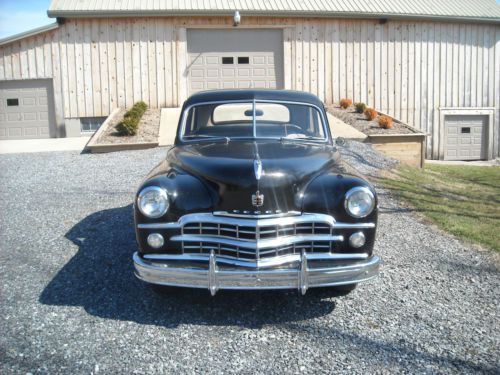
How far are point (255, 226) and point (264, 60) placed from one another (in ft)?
41.1

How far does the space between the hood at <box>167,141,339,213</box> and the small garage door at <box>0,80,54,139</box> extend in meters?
11.6

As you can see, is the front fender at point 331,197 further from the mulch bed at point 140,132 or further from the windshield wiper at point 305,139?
the mulch bed at point 140,132

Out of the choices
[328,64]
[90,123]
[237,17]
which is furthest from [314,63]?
[90,123]

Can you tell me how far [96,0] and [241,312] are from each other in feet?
43.5

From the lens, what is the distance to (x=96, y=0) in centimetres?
1459

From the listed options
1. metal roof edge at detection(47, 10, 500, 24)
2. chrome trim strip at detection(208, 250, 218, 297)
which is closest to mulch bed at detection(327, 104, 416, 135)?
metal roof edge at detection(47, 10, 500, 24)

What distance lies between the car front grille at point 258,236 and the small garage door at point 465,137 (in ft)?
48.0

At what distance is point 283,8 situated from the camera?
1490cm

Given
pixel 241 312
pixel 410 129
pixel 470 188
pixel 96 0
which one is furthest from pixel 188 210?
pixel 96 0

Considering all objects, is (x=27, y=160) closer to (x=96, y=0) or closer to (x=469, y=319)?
(x=96, y=0)

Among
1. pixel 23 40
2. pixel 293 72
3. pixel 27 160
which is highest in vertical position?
pixel 23 40

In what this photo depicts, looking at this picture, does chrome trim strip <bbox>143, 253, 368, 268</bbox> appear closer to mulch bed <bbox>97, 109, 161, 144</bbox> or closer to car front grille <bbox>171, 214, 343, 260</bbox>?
car front grille <bbox>171, 214, 343, 260</bbox>

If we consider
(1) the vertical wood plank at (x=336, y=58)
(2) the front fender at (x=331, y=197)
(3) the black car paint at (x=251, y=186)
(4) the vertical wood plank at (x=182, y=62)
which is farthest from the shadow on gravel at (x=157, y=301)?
(1) the vertical wood plank at (x=336, y=58)

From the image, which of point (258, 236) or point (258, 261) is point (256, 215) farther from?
point (258, 261)
